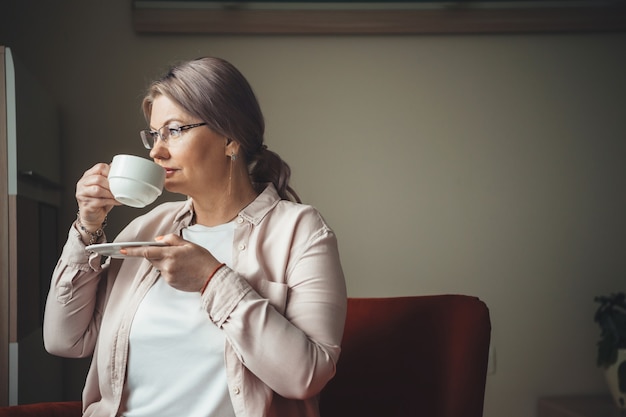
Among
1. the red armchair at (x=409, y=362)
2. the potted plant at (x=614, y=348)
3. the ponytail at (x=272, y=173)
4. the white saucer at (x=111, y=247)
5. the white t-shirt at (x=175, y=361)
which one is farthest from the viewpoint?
the potted plant at (x=614, y=348)

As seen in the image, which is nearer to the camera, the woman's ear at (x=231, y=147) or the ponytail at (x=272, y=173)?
the woman's ear at (x=231, y=147)

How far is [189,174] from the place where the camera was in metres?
1.29

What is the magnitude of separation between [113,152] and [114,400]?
1.45m

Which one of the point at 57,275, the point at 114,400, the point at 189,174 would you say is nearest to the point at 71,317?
the point at 57,275

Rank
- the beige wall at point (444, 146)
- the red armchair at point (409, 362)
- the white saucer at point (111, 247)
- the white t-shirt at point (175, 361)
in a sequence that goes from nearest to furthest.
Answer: the white saucer at point (111, 247), the white t-shirt at point (175, 361), the red armchair at point (409, 362), the beige wall at point (444, 146)

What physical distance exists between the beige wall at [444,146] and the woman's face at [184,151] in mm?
1297


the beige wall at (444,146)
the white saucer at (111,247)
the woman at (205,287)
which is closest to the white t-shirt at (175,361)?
the woman at (205,287)

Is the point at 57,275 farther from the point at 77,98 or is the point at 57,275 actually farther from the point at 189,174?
the point at 77,98

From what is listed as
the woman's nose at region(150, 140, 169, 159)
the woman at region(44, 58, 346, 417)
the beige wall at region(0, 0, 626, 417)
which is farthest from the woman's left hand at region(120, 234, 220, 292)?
the beige wall at region(0, 0, 626, 417)

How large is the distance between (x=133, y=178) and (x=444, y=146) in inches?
70.5

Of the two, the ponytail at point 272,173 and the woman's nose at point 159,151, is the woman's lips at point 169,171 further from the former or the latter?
the ponytail at point 272,173

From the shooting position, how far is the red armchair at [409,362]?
130 centimetres

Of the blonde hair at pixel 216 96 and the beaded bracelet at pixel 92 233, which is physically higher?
the blonde hair at pixel 216 96

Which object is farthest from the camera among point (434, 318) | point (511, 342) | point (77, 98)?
point (511, 342)
